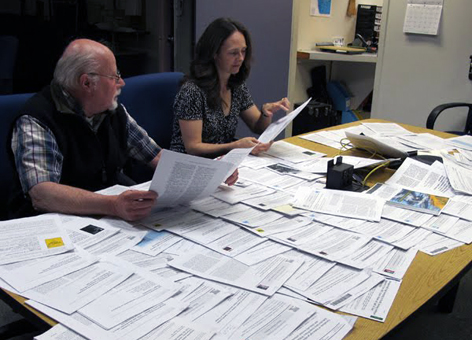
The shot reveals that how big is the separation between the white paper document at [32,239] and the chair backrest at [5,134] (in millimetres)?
419

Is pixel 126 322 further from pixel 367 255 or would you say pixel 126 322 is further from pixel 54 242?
pixel 367 255

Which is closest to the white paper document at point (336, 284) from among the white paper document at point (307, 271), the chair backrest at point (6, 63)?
the white paper document at point (307, 271)

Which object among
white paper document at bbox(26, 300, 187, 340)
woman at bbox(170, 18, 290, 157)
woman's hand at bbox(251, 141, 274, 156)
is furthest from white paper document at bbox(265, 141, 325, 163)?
white paper document at bbox(26, 300, 187, 340)

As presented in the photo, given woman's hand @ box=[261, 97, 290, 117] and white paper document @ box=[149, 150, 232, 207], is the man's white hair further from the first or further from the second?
woman's hand @ box=[261, 97, 290, 117]

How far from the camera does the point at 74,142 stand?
1.52 meters

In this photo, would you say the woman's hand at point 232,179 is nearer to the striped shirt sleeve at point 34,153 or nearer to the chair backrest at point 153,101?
the striped shirt sleeve at point 34,153

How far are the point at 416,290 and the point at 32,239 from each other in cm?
88

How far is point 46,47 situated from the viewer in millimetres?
3934

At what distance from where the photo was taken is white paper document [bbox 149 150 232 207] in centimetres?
117

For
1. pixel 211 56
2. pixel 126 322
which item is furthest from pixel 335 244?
pixel 211 56

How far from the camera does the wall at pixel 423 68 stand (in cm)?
340

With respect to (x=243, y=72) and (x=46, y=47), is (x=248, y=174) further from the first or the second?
(x=46, y=47)

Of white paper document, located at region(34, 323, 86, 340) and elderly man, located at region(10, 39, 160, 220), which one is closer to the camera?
white paper document, located at region(34, 323, 86, 340)

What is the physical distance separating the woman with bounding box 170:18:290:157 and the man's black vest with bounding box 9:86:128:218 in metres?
0.37
